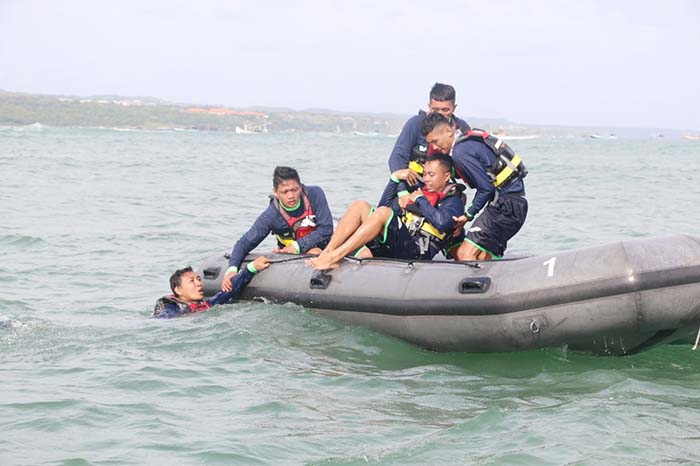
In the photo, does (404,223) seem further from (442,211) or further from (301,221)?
(301,221)

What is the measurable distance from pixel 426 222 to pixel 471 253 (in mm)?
407

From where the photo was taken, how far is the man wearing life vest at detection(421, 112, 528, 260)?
722 centimetres

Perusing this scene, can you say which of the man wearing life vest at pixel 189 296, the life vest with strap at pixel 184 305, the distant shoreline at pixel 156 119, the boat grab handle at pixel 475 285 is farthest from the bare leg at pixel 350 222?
the distant shoreline at pixel 156 119

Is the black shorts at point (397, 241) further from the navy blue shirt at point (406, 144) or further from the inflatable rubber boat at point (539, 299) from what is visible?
the navy blue shirt at point (406, 144)

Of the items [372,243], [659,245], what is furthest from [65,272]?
[659,245]

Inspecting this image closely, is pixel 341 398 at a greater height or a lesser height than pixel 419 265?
lesser

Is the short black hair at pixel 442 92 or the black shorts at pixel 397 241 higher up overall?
the short black hair at pixel 442 92

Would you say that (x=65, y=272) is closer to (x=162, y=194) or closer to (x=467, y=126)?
(x=467, y=126)

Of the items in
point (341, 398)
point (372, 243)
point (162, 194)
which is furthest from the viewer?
point (162, 194)

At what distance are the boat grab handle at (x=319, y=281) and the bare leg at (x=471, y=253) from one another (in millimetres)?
976

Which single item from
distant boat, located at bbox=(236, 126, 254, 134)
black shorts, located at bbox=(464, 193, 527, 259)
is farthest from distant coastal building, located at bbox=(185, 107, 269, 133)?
black shorts, located at bbox=(464, 193, 527, 259)

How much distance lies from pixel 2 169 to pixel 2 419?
22849 millimetres

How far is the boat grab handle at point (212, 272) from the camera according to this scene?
8.82m

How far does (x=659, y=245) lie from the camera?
239 inches
